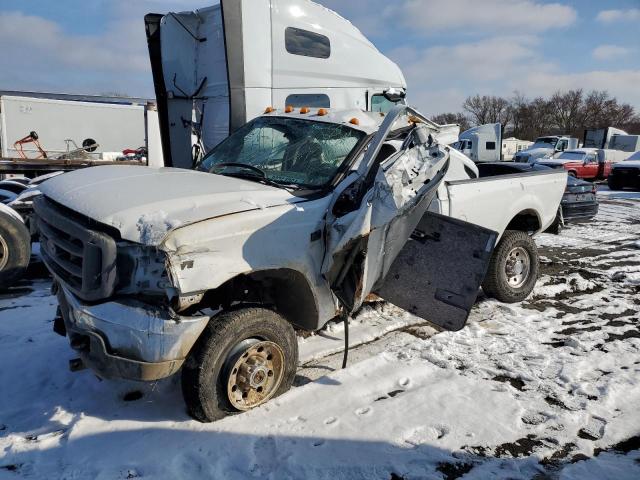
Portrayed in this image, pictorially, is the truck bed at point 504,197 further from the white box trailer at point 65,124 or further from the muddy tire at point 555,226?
the white box trailer at point 65,124

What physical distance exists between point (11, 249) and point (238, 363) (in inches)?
168

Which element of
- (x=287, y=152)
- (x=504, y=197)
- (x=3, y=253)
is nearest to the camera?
(x=287, y=152)

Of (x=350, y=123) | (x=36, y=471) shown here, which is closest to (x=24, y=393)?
(x=36, y=471)

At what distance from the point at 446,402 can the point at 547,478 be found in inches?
32.6

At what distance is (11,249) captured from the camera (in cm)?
584

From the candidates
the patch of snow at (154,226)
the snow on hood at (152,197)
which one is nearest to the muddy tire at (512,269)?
the snow on hood at (152,197)

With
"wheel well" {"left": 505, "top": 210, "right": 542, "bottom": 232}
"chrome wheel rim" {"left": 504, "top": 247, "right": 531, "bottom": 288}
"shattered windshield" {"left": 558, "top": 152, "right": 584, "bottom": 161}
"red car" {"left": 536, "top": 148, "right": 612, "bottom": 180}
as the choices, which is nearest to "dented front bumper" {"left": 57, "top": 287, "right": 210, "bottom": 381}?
"chrome wheel rim" {"left": 504, "top": 247, "right": 531, "bottom": 288}

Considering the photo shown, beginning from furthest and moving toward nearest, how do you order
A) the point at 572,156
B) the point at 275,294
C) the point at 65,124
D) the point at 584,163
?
the point at 572,156 → the point at 584,163 → the point at 65,124 → the point at 275,294

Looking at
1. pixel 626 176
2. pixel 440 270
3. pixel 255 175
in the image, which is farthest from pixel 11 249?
pixel 626 176

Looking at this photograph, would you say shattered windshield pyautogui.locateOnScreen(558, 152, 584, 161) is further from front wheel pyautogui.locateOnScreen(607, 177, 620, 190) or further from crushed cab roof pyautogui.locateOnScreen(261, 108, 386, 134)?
crushed cab roof pyautogui.locateOnScreen(261, 108, 386, 134)

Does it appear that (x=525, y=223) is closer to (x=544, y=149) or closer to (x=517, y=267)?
(x=517, y=267)

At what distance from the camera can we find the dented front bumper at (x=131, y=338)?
2682 millimetres

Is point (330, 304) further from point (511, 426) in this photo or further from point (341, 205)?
point (511, 426)

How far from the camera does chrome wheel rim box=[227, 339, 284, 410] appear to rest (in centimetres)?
306
